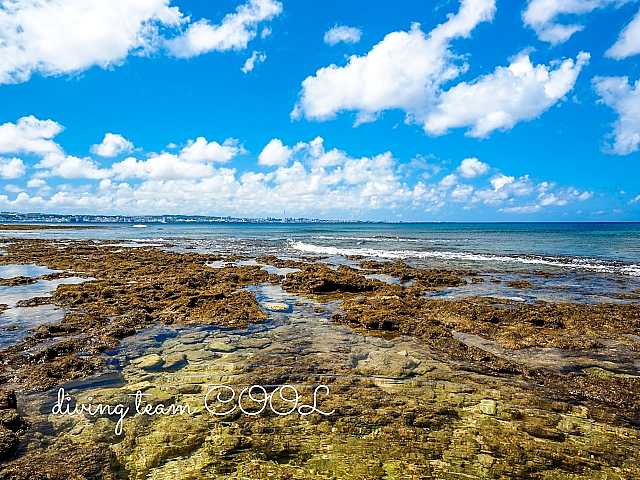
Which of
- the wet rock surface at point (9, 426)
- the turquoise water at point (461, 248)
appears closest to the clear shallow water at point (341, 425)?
the wet rock surface at point (9, 426)

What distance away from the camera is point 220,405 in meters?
5.99

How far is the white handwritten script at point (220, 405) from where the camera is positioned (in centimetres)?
568

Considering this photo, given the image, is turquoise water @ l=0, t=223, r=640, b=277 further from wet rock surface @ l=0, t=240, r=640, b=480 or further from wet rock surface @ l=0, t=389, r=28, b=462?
wet rock surface @ l=0, t=389, r=28, b=462

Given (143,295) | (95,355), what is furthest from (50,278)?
(95,355)

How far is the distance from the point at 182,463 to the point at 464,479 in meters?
3.74

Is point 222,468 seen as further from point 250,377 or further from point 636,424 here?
point 636,424

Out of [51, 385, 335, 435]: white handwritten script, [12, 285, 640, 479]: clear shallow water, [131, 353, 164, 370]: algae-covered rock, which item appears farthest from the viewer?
[131, 353, 164, 370]: algae-covered rock

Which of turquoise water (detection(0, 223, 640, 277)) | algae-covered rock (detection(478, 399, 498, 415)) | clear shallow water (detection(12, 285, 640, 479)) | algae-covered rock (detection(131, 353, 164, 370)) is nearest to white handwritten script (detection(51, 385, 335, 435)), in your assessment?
clear shallow water (detection(12, 285, 640, 479))

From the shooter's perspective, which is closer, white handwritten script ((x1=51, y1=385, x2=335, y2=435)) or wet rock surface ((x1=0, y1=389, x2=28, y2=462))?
wet rock surface ((x1=0, y1=389, x2=28, y2=462))

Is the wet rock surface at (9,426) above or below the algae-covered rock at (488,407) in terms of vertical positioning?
above

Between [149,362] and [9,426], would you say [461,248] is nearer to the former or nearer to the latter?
[149,362]

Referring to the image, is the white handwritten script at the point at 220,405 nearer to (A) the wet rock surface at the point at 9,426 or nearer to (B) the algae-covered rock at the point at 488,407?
(A) the wet rock surface at the point at 9,426

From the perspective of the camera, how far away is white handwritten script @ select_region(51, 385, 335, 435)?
18.6 ft

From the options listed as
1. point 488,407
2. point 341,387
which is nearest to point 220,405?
point 341,387
